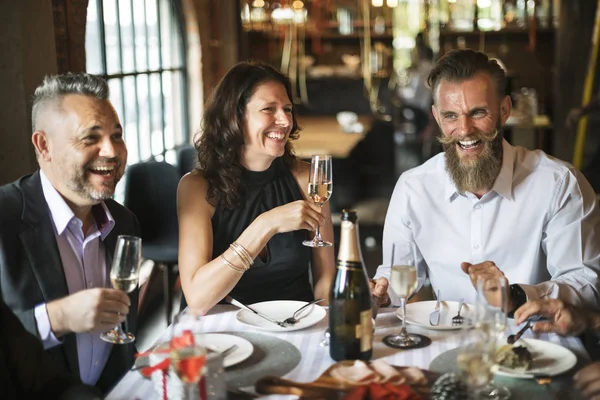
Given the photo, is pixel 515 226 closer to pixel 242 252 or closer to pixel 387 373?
pixel 242 252

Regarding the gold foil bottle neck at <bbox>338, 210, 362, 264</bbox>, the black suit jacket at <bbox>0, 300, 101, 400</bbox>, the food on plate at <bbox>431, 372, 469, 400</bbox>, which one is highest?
the gold foil bottle neck at <bbox>338, 210, 362, 264</bbox>

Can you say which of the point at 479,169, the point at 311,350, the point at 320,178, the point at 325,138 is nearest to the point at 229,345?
the point at 311,350

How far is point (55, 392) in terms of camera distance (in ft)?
6.08

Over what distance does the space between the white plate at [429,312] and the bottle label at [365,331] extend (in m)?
0.26

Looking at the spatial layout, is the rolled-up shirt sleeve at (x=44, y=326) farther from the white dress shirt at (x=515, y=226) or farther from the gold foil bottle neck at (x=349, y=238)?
the white dress shirt at (x=515, y=226)

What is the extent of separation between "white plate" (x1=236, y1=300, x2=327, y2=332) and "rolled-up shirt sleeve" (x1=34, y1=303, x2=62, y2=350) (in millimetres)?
479

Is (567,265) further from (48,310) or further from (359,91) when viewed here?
(359,91)

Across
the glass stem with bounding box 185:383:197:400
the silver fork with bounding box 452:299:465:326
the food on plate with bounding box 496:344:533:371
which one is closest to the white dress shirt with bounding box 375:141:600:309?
the silver fork with bounding box 452:299:465:326

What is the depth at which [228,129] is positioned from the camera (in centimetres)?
260

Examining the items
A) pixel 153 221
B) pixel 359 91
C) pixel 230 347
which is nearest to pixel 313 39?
pixel 359 91

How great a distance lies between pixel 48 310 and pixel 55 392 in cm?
21

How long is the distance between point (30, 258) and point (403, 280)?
0.93 m

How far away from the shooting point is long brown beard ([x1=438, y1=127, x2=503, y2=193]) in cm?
244

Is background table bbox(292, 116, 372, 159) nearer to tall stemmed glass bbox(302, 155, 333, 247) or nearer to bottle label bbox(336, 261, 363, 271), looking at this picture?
tall stemmed glass bbox(302, 155, 333, 247)
